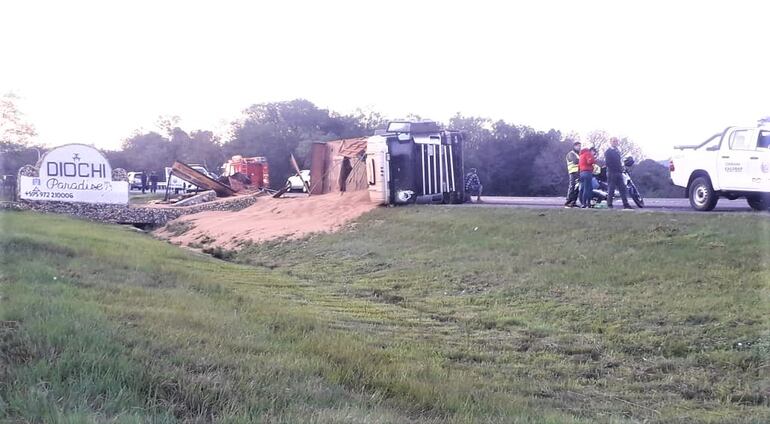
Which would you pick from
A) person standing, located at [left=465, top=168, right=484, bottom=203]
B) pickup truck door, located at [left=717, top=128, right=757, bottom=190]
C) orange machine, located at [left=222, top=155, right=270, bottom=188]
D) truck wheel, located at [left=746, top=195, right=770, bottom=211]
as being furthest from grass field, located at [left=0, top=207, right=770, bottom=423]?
orange machine, located at [left=222, top=155, right=270, bottom=188]

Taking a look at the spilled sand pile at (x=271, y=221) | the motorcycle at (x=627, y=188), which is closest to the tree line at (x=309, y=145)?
the spilled sand pile at (x=271, y=221)

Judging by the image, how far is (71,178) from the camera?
31.2 metres

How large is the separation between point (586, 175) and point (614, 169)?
1102mm

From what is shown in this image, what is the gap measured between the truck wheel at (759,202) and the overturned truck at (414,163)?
11651 millimetres

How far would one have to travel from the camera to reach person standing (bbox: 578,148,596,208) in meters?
18.0

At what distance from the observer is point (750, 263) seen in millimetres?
11531

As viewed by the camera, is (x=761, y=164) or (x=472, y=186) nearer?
(x=761, y=164)

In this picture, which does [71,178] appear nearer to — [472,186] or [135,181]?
[472,186]

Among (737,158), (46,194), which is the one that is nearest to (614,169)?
(737,158)

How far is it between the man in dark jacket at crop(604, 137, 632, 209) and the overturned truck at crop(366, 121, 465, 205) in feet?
29.1

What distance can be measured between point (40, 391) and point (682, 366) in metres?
6.91

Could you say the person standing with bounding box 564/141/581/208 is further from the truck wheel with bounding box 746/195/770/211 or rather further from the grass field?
the truck wheel with bounding box 746/195/770/211

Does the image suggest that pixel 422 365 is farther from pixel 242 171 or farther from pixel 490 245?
pixel 242 171

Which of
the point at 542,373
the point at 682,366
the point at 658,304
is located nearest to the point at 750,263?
the point at 658,304
